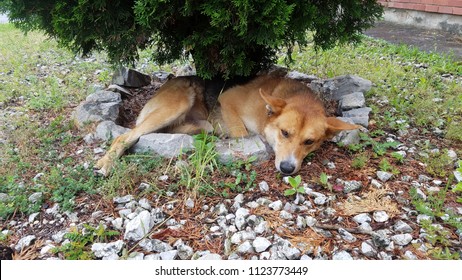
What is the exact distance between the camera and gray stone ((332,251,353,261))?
2.73 metres

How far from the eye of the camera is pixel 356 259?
9.00 feet

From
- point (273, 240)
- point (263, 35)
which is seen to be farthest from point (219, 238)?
point (263, 35)

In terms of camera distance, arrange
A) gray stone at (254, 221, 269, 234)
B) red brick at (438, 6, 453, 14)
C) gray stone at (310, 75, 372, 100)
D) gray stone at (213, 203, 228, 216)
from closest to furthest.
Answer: gray stone at (254, 221, 269, 234) → gray stone at (213, 203, 228, 216) → gray stone at (310, 75, 372, 100) → red brick at (438, 6, 453, 14)

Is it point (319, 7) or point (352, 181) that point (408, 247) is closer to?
point (352, 181)

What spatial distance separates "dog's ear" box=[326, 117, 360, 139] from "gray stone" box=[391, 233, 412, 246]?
1.27 meters

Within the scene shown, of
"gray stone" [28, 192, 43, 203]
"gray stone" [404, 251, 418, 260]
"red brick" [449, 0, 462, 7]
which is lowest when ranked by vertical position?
"gray stone" [404, 251, 418, 260]

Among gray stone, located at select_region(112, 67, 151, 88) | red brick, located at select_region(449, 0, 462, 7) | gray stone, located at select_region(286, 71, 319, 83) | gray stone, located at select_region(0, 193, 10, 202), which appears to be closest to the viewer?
gray stone, located at select_region(0, 193, 10, 202)

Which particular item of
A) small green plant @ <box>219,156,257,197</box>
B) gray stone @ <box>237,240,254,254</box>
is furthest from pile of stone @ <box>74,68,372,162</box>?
gray stone @ <box>237,240,254,254</box>

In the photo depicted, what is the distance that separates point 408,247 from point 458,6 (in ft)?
31.0

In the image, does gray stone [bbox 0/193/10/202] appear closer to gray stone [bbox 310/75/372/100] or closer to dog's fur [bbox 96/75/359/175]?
dog's fur [bbox 96/75/359/175]

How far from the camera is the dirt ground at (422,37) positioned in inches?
341

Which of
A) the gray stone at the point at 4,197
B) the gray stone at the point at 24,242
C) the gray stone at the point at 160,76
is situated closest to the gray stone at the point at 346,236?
the gray stone at the point at 24,242

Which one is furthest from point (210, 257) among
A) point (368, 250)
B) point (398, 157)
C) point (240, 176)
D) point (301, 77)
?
point (301, 77)

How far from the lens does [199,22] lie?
159 inches
